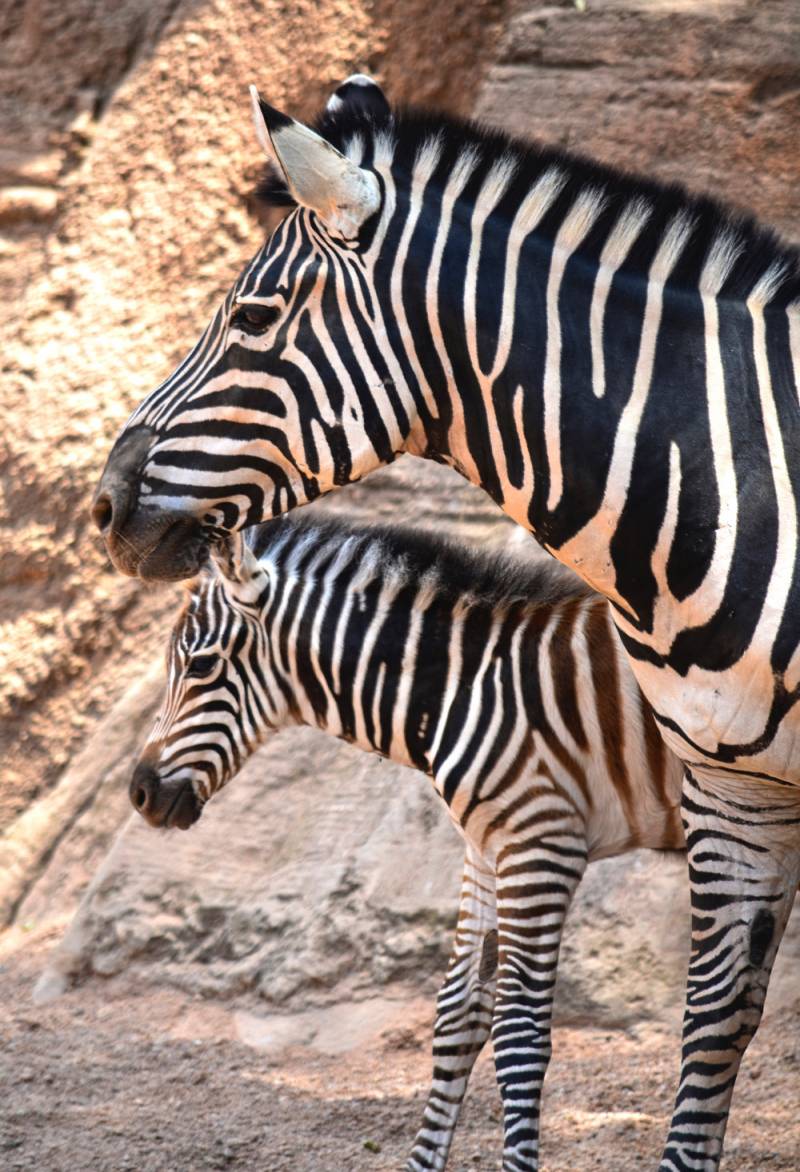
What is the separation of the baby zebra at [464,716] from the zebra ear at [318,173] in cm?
222

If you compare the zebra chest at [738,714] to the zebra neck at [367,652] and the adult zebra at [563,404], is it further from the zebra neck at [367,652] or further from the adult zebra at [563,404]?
the zebra neck at [367,652]

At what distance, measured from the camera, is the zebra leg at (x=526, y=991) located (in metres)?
4.84

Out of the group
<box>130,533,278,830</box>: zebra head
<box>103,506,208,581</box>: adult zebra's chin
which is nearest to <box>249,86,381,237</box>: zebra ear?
<box>103,506,208,581</box>: adult zebra's chin

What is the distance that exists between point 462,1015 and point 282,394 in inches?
108

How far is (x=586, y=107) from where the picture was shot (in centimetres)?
819

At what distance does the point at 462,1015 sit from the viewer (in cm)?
526

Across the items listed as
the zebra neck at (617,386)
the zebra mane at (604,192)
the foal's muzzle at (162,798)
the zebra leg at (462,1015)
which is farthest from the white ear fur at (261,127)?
the foal's muzzle at (162,798)

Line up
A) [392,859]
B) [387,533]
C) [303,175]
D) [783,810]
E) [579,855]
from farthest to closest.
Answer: [392,859] < [387,533] < [579,855] < [783,810] < [303,175]

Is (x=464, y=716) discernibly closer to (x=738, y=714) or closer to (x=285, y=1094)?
(x=738, y=714)

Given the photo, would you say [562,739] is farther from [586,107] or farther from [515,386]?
[586,107]

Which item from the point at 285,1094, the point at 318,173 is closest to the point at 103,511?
the point at 318,173

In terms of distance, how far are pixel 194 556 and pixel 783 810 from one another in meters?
1.84

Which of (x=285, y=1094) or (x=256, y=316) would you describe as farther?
(x=285, y=1094)

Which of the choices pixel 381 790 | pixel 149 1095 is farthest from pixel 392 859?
pixel 149 1095
